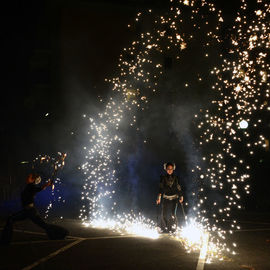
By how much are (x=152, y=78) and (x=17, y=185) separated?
32.1ft

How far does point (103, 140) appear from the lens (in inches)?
734

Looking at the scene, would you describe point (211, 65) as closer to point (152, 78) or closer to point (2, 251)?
point (152, 78)

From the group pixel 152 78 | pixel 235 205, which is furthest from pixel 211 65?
pixel 235 205

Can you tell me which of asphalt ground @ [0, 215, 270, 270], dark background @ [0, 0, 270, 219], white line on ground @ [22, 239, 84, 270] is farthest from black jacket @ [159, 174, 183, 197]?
dark background @ [0, 0, 270, 219]

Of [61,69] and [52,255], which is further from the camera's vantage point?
[61,69]

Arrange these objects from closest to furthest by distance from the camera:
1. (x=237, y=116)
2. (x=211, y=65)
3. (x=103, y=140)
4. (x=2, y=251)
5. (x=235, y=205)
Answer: (x=2, y=251) < (x=103, y=140) < (x=237, y=116) < (x=235, y=205) < (x=211, y=65)

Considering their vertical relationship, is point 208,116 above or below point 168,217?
above

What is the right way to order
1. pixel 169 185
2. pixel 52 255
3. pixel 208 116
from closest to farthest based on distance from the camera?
pixel 52 255, pixel 169 185, pixel 208 116

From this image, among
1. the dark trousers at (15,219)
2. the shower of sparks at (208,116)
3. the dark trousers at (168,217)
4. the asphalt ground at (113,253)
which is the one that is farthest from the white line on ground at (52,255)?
the shower of sparks at (208,116)

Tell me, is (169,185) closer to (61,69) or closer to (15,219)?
(15,219)

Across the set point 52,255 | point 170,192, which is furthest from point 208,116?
point 52,255

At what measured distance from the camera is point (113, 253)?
25.7 feet

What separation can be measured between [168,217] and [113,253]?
3.52 m

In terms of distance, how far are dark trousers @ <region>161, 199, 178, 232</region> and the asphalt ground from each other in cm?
88
